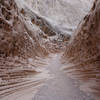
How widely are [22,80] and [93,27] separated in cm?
181

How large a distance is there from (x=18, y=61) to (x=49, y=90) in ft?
3.73

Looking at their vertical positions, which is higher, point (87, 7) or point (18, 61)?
point (87, 7)

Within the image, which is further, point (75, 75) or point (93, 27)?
point (75, 75)

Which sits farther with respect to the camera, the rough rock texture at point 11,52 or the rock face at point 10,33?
the rock face at point 10,33

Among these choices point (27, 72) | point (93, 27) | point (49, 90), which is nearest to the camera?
point (49, 90)

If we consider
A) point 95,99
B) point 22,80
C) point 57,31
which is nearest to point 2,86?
point 22,80

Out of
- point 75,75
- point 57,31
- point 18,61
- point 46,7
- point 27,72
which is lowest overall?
point 75,75

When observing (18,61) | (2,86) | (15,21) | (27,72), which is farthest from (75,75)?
(15,21)

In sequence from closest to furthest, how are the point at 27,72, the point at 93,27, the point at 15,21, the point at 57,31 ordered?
the point at 93,27 → the point at 27,72 → the point at 15,21 → the point at 57,31

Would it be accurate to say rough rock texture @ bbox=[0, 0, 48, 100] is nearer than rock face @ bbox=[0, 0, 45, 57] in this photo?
Yes

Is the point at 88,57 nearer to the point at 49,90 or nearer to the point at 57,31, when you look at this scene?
the point at 49,90

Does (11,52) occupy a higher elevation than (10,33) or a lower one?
lower

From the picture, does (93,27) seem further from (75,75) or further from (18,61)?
(18,61)

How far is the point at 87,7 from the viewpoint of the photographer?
16984 mm
